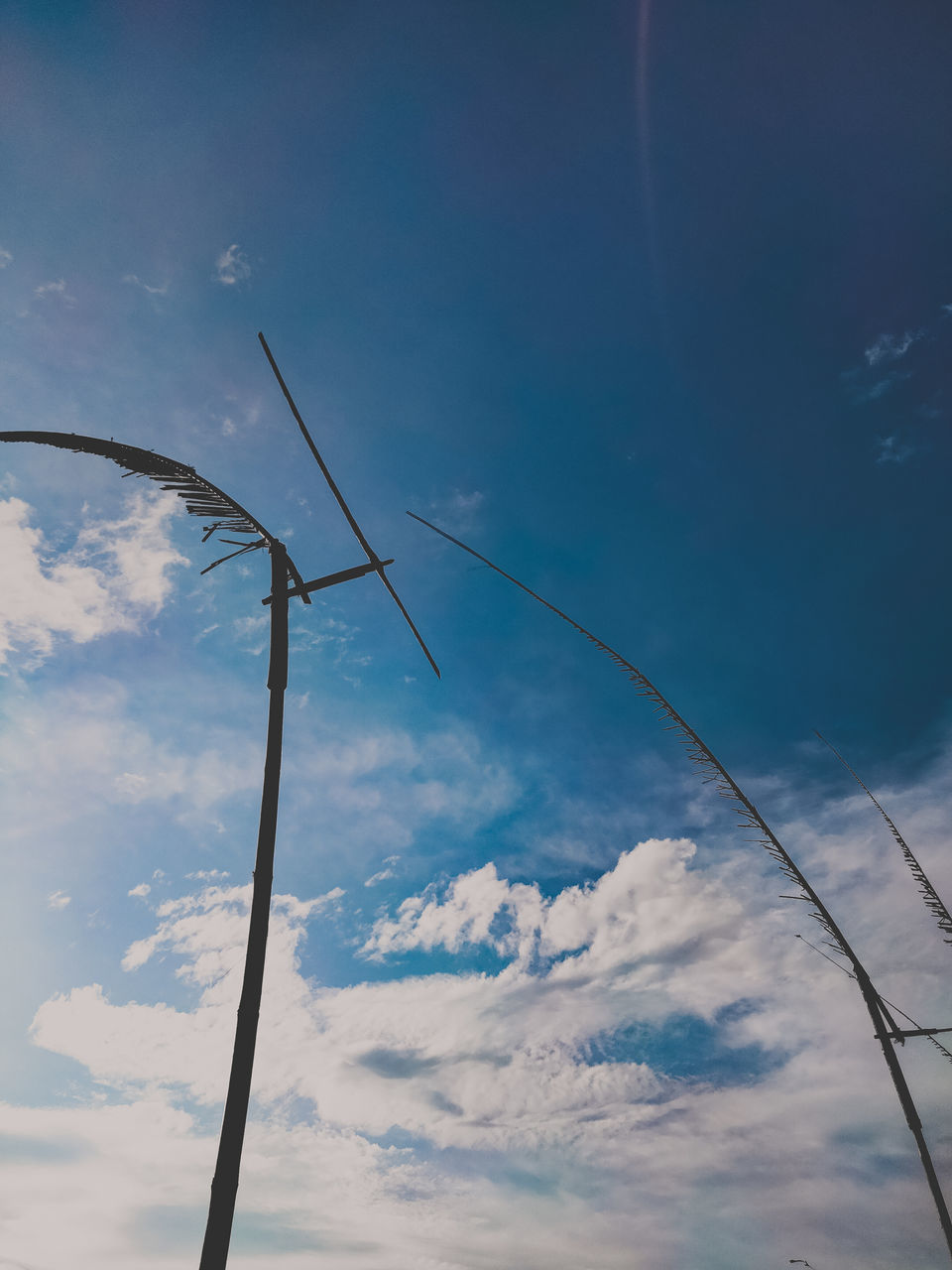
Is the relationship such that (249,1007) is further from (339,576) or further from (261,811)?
(339,576)

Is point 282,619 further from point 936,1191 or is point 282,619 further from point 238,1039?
point 936,1191

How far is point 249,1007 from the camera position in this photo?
17.4ft

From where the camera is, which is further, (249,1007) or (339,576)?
(339,576)

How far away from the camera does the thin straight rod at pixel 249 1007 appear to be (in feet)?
15.7

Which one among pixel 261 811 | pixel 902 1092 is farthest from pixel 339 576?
pixel 902 1092

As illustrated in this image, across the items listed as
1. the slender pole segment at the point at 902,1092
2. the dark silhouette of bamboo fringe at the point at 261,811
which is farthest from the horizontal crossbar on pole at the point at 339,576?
the slender pole segment at the point at 902,1092

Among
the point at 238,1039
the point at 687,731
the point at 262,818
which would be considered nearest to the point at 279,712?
the point at 262,818

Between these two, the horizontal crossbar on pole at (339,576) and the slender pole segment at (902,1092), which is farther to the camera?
the horizontal crossbar on pole at (339,576)

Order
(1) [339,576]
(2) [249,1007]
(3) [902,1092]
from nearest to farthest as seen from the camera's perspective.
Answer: (3) [902,1092], (2) [249,1007], (1) [339,576]

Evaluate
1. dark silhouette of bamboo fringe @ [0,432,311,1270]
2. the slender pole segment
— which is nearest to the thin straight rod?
dark silhouette of bamboo fringe @ [0,432,311,1270]

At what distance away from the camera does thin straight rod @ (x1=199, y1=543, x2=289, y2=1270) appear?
15.7ft

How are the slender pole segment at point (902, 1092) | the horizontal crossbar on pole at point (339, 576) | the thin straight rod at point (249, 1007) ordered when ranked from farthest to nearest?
the horizontal crossbar on pole at point (339, 576) < the thin straight rod at point (249, 1007) < the slender pole segment at point (902, 1092)

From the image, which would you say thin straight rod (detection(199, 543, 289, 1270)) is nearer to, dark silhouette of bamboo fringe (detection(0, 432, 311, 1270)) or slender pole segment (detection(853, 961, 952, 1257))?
dark silhouette of bamboo fringe (detection(0, 432, 311, 1270))

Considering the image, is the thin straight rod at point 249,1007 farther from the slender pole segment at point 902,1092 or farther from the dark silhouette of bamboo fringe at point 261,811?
the slender pole segment at point 902,1092
